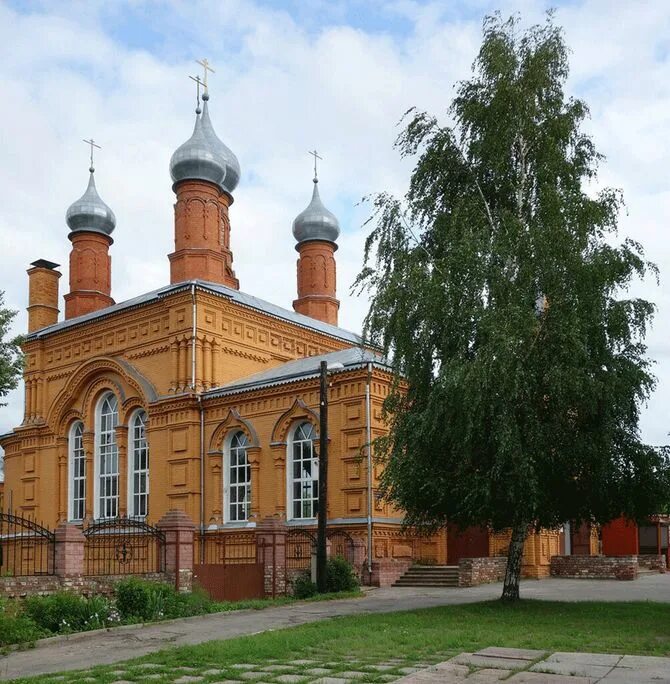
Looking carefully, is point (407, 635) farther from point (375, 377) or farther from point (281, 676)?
point (375, 377)

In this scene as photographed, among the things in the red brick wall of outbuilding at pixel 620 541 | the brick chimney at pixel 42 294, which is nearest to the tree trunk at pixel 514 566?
the red brick wall of outbuilding at pixel 620 541

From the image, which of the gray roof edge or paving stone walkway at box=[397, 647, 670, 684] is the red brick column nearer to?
paving stone walkway at box=[397, 647, 670, 684]

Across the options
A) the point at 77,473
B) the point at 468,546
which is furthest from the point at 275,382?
the point at 77,473

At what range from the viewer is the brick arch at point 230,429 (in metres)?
24.4

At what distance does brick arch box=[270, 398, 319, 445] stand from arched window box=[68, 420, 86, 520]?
326 inches

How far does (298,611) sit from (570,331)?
21.0 ft

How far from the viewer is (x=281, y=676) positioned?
8.50 m

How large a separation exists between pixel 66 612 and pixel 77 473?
56.0 ft

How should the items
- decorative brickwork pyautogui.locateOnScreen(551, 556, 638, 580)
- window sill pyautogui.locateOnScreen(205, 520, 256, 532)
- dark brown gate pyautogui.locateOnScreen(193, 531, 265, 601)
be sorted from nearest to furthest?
dark brown gate pyautogui.locateOnScreen(193, 531, 265, 601) → decorative brickwork pyautogui.locateOnScreen(551, 556, 638, 580) → window sill pyautogui.locateOnScreen(205, 520, 256, 532)

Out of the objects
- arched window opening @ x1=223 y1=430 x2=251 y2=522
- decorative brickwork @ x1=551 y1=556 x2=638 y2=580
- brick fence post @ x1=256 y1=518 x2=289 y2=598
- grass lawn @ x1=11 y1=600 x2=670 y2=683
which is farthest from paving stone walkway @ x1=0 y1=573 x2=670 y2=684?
arched window opening @ x1=223 y1=430 x2=251 y2=522

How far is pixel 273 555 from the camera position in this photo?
18719mm

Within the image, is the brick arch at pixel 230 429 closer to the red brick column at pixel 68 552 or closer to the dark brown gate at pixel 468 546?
the dark brown gate at pixel 468 546

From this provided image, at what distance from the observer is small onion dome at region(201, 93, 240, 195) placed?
30.1 metres

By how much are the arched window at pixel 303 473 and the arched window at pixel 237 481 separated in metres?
1.47
